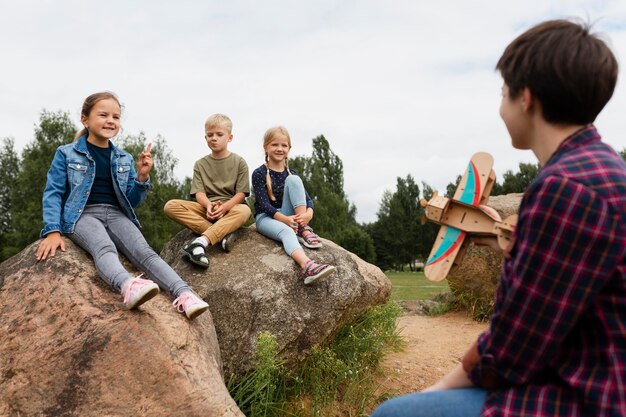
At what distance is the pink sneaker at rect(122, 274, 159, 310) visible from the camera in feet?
12.5

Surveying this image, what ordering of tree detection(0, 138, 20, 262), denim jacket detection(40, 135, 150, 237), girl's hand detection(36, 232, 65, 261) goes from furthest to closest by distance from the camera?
1. tree detection(0, 138, 20, 262)
2. denim jacket detection(40, 135, 150, 237)
3. girl's hand detection(36, 232, 65, 261)

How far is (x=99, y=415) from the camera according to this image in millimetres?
3455

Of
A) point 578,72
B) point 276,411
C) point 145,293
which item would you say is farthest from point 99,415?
point 578,72

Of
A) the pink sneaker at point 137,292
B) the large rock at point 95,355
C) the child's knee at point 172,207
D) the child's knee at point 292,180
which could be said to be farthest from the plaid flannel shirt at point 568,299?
the child's knee at point 172,207

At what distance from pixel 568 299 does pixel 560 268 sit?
80mm

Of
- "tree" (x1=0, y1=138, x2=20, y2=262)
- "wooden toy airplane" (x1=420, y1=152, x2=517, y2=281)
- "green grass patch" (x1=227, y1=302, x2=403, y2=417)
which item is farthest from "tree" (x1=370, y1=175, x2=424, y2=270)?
"wooden toy airplane" (x1=420, y1=152, x2=517, y2=281)

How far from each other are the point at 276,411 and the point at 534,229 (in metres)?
4.10

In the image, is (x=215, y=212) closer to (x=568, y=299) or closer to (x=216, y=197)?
(x=216, y=197)

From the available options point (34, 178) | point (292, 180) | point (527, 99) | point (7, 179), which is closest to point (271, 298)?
point (292, 180)

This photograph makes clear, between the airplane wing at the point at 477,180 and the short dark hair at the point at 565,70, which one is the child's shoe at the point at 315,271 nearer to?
the airplane wing at the point at 477,180

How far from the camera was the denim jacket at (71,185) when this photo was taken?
14.8ft

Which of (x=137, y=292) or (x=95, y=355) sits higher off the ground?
(x=137, y=292)

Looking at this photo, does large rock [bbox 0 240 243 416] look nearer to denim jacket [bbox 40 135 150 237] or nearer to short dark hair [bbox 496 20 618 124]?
denim jacket [bbox 40 135 150 237]

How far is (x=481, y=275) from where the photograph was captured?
9.32 meters
